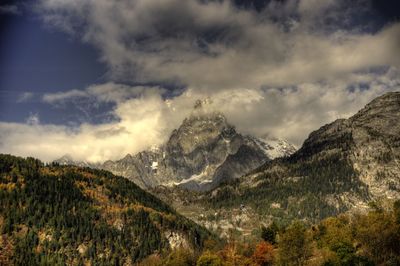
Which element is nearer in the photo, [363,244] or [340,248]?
[340,248]

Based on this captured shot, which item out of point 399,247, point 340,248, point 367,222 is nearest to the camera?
point 340,248

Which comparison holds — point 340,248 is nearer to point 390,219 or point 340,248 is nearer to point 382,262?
point 382,262

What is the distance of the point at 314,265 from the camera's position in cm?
19325

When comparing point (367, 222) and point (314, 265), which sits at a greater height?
point (367, 222)

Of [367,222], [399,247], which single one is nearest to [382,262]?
[399,247]

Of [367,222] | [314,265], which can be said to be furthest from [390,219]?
[314,265]

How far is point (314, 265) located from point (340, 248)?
2482 cm

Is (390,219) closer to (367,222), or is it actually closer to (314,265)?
(367,222)

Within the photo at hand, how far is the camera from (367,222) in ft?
653

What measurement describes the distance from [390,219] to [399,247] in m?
12.8

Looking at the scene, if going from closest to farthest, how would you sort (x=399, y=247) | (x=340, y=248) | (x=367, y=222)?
(x=340, y=248) < (x=399, y=247) < (x=367, y=222)

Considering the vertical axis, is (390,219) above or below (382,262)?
above

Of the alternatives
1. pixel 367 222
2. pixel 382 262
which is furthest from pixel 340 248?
pixel 367 222

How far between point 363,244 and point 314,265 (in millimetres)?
19391
